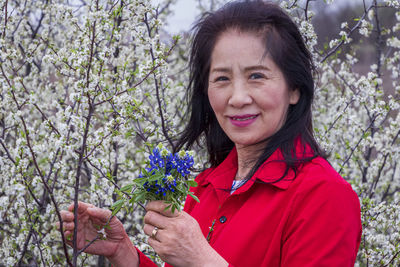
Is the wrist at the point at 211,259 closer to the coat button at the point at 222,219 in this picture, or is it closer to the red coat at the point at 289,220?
the red coat at the point at 289,220

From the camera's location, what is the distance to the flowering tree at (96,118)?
8.87 ft

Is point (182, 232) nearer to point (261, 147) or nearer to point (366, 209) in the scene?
point (261, 147)

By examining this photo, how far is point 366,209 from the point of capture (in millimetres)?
2930

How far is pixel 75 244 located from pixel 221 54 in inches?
42.8

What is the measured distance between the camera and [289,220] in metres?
1.54

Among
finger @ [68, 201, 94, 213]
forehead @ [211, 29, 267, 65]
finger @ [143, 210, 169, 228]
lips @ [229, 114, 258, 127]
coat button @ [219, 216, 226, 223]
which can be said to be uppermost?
forehead @ [211, 29, 267, 65]

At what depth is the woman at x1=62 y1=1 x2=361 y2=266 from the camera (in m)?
1.47

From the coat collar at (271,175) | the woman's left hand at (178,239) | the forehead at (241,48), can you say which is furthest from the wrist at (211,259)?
the forehead at (241,48)

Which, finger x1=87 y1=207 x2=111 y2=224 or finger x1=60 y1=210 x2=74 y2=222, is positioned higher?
finger x1=87 y1=207 x2=111 y2=224

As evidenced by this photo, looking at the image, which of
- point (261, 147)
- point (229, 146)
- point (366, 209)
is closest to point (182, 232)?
point (261, 147)

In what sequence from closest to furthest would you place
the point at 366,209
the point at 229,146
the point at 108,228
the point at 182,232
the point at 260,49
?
the point at 182,232 < the point at 260,49 < the point at 108,228 < the point at 229,146 < the point at 366,209

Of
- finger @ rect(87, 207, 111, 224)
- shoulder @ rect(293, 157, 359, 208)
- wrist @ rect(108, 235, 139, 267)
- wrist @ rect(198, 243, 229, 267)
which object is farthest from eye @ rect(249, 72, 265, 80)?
wrist @ rect(108, 235, 139, 267)

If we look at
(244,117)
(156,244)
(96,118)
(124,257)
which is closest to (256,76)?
(244,117)

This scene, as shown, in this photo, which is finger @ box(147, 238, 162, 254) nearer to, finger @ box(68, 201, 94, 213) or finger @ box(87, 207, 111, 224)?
finger @ box(87, 207, 111, 224)
